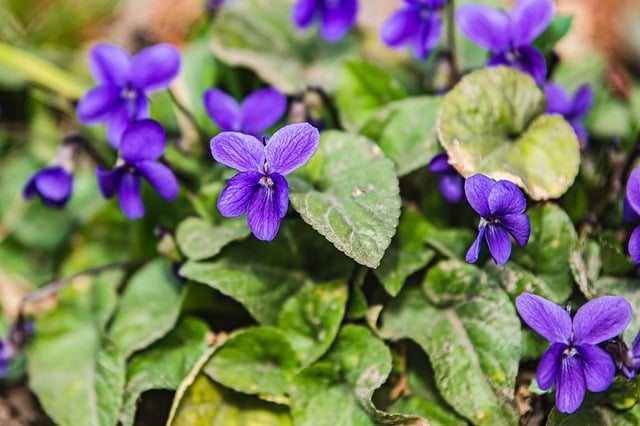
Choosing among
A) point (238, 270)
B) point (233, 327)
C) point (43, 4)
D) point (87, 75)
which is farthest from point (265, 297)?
point (43, 4)

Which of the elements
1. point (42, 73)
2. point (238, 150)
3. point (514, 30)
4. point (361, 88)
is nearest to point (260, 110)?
point (361, 88)

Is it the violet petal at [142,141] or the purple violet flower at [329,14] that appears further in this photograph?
the purple violet flower at [329,14]

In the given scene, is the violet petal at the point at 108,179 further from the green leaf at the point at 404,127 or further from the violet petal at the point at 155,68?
the green leaf at the point at 404,127

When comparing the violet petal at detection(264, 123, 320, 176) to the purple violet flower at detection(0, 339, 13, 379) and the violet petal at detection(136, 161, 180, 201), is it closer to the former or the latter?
the violet petal at detection(136, 161, 180, 201)

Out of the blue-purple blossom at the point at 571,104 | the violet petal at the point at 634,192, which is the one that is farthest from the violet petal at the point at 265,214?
the blue-purple blossom at the point at 571,104

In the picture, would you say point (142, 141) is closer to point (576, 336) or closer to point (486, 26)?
point (486, 26)

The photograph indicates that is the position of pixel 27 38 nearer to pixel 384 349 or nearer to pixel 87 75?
pixel 87 75

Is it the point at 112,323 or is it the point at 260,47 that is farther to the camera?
the point at 260,47
